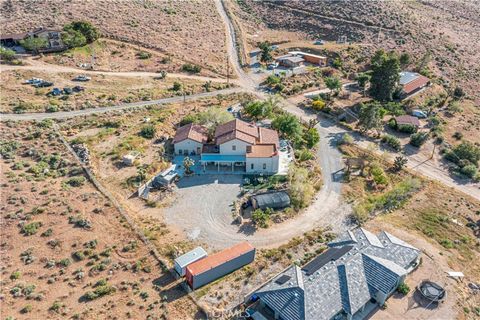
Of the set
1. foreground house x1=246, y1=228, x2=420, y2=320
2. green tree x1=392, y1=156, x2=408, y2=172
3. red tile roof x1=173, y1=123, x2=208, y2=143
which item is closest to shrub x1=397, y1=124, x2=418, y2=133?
green tree x1=392, y1=156, x2=408, y2=172

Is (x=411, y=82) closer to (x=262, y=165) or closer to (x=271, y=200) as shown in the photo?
(x=262, y=165)

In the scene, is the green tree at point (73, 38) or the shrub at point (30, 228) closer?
the shrub at point (30, 228)

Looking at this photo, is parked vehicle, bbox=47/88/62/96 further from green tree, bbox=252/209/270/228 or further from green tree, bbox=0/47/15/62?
green tree, bbox=252/209/270/228

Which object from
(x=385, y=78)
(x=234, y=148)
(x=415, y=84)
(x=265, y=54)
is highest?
(x=385, y=78)

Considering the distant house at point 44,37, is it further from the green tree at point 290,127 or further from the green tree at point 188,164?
the green tree at point 290,127

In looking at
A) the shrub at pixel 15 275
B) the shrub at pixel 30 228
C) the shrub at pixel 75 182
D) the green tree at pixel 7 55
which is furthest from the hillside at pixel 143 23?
the shrub at pixel 15 275

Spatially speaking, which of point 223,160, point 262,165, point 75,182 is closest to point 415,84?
point 262,165
